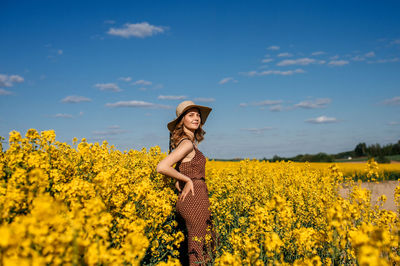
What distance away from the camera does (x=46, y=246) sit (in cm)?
141

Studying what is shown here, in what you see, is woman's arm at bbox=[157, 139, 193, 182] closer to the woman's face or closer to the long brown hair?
the woman's face

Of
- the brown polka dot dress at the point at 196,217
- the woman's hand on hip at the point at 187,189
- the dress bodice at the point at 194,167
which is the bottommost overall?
the brown polka dot dress at the point at 196,217

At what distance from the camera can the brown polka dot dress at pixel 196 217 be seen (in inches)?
128

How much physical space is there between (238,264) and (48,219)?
1.14 meters

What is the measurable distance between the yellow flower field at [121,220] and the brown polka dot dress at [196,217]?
16cm

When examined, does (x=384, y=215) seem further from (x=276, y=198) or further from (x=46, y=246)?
(x=46, y=246)

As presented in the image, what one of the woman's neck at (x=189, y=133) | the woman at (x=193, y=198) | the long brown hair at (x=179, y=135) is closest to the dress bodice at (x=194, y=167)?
the woman at (x=193, y=198)

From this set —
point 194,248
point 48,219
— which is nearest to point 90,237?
point 48,219

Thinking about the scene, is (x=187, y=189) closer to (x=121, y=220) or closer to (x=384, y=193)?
(x=121, y=220)

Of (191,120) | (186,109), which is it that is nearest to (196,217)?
(191,120)

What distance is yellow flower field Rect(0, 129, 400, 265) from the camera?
1.39 metres

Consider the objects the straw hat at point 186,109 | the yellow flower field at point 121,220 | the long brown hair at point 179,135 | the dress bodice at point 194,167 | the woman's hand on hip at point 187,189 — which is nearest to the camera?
the yellow flower field at point 121,220

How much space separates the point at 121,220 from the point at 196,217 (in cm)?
135

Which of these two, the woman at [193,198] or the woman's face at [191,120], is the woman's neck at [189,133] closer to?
the woman's face at [191,120]
